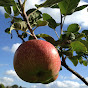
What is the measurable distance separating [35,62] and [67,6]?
0.87 meters

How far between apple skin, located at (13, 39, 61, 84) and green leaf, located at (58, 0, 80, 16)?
63 cm

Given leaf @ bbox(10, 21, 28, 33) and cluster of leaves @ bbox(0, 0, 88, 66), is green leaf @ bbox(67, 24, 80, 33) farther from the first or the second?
leaf @ bbox(10, 21, 28, 33)

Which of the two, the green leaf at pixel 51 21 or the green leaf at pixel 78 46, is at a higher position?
the green leaf at pixel 51 21

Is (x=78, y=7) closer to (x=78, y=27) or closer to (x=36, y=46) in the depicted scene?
(x=78, y=27)

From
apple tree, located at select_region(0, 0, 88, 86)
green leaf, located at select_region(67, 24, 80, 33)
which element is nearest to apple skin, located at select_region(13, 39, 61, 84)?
apple tree, located at select_region(0, 0, 88, 86)

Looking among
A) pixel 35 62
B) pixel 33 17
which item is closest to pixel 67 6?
pixel 33 17

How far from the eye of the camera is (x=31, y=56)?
1.40m

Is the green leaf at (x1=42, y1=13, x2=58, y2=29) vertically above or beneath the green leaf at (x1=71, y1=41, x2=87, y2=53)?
above

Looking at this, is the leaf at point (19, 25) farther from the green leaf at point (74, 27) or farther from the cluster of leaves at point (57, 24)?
the green leaf at point (74, 27)

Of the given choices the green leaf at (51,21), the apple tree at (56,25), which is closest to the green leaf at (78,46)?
the apple tree at (56,25)

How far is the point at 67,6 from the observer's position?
74.8 inches

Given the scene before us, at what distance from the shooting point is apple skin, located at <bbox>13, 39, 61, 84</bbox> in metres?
1.40

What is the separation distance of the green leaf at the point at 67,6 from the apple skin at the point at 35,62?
0.63 meters

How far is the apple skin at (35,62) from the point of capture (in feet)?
4.60
